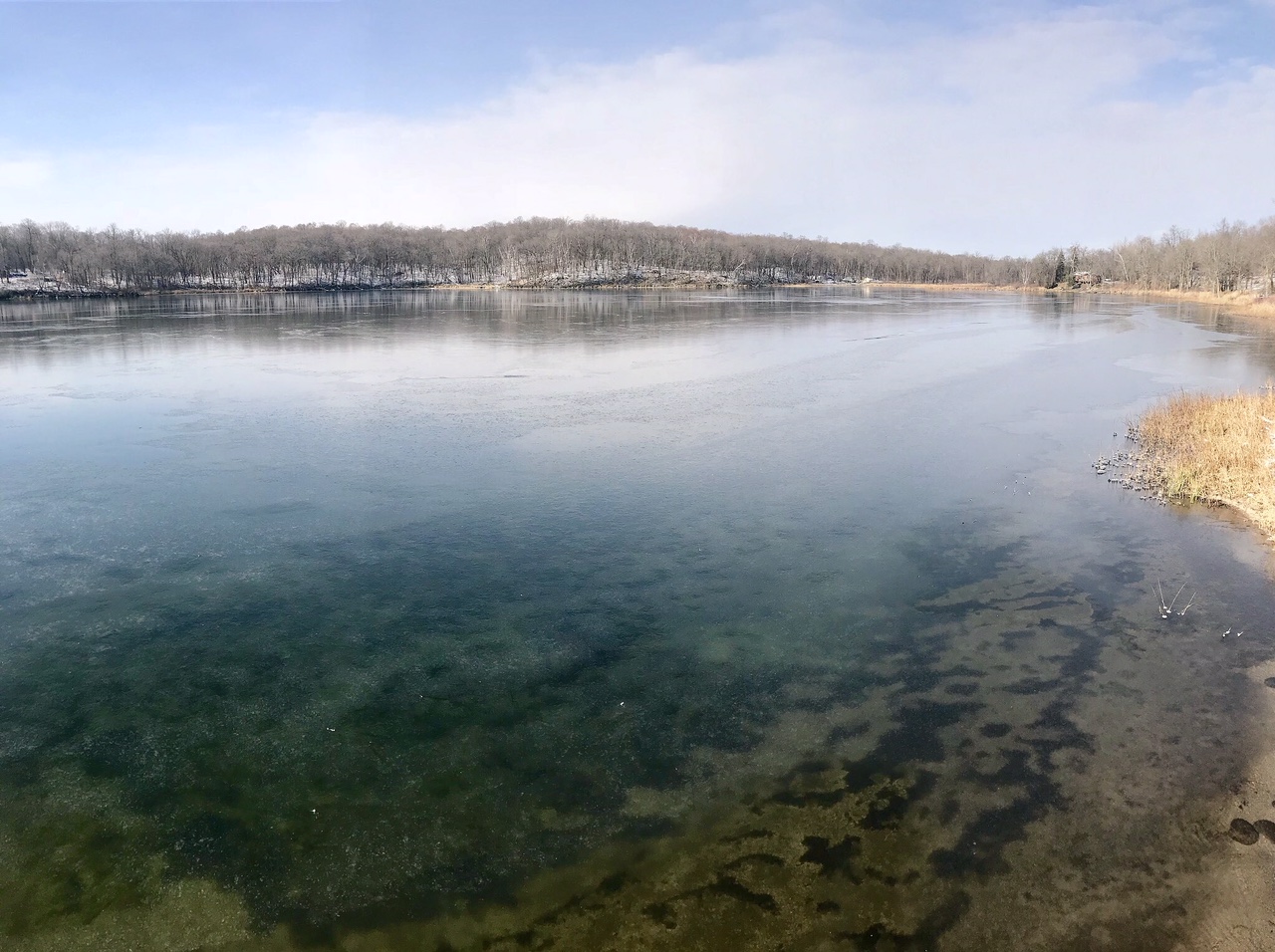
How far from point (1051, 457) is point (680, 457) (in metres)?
7.32

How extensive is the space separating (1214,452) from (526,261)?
373 feet

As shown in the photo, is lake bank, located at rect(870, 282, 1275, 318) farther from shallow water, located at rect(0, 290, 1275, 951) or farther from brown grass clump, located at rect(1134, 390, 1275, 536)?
shallow water, located at rect(0, 290, 1275, 951)

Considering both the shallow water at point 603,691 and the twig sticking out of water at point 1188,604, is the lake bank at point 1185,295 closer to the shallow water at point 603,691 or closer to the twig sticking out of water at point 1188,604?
the shallow water at point 603,691

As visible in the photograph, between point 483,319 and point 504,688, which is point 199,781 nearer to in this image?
point 504,688

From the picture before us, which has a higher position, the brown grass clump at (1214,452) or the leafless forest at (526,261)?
the leafless forest at (526,261)

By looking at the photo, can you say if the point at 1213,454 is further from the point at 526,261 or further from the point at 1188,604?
the point at 526,261

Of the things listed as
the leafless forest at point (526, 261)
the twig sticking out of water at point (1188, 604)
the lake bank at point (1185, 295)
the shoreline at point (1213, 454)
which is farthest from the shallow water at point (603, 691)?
the leafless forest at point (526, 261)

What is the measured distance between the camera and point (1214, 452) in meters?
14.0

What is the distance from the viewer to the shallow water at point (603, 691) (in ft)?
16.5

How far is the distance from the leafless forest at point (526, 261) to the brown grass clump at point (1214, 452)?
62.7 metres

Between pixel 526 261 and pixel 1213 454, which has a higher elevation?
pixel 526 261

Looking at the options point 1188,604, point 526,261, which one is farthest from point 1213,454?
point 526,261

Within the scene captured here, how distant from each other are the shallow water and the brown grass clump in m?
0.79

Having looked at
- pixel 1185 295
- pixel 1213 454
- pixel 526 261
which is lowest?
pixel 1213 454
